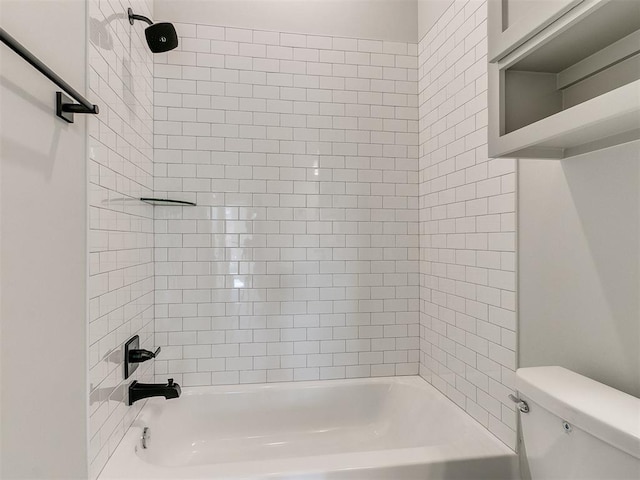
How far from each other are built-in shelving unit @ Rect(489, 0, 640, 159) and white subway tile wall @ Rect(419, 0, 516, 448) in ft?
1.15

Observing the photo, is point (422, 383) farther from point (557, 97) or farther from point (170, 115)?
point (170, 115)

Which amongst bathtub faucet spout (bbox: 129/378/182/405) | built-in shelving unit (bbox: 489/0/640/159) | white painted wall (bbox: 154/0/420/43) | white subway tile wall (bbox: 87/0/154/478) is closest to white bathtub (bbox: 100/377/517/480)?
bathtub faucet spout (bbox: 129/378/182/405)

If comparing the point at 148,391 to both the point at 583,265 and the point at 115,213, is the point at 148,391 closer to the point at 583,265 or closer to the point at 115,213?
the point at 115,213

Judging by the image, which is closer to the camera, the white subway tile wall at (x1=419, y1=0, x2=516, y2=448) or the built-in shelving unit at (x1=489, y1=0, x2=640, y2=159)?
the built-in shelving unit at (x1=489, y1=0, x2=640, y2=159)

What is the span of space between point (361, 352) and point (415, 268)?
24.1 inches

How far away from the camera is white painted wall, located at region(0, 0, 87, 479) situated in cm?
84

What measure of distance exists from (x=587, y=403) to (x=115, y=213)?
1650 mm

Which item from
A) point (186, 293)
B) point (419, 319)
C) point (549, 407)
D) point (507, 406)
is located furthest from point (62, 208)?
point (419, 319)

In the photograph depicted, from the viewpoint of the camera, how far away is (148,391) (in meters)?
1.64

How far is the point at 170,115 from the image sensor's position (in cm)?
207

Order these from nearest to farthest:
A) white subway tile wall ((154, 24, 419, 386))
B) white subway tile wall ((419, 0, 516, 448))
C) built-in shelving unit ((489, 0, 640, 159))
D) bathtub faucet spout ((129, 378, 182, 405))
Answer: built-in shelving unit ((489, 0, 640, 159)), white subway tile wall ((419, 0, 516, 448)), bathtub faucet spout ((129, 378, 182, 405)), white subway tile wall ((154, 24, 419, 386))

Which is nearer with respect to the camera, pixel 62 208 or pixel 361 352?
pixel 62 208

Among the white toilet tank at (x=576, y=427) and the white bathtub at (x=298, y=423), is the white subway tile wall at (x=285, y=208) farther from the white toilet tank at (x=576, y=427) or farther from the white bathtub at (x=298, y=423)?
the white toilet tank at (x=576, y=427)

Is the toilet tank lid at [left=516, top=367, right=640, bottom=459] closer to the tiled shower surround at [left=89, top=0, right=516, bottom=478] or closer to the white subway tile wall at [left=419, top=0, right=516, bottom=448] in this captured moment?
the white subway tile wall at [left=419, top=0, right=516, bottom=448]
